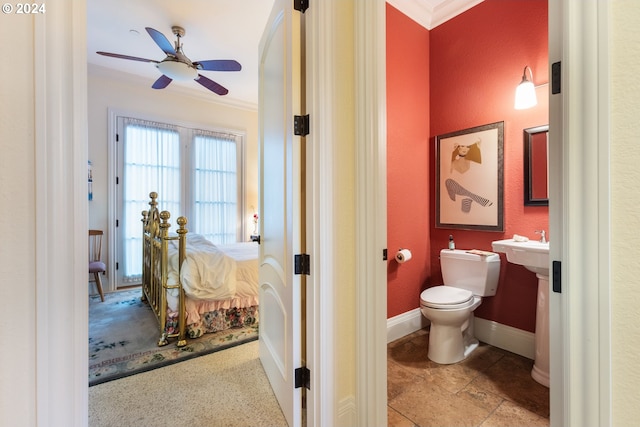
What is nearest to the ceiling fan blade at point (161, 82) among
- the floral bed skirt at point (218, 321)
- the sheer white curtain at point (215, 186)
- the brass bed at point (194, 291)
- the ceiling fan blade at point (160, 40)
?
the ceiling fan blade at point (160, 40)

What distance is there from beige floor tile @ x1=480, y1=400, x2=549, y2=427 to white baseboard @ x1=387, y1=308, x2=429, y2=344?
0.89 meters

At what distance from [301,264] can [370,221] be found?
386 millimetres

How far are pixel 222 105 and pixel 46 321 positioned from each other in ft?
14.6

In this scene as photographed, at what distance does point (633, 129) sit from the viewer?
1.97ft

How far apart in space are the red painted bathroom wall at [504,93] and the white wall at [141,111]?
3360 millimetres

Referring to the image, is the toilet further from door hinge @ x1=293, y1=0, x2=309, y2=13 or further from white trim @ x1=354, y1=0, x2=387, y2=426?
door hinge @ x1=293, y1=0, x2=309, y2=13

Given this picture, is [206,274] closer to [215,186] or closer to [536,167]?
[215,186]

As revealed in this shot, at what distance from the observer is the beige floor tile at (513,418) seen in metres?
1.43

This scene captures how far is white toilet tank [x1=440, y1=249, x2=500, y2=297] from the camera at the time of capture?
2113 millimetres

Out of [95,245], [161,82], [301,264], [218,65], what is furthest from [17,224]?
[95,245]

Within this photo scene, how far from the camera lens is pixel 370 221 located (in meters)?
1.29

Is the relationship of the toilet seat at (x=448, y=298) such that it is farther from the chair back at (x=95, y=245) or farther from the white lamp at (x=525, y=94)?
the chair back at (x=95, y=245)

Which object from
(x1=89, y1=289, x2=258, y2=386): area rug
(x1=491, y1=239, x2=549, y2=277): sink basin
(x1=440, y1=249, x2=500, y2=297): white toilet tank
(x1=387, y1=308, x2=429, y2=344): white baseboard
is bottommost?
(x1=89, y1=289, x2=258, y2=386): area rug

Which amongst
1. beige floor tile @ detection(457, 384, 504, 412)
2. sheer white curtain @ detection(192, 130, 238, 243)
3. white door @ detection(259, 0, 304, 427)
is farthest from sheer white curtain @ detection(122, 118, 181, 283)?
beige floor tile @ detection(457, 384, 504, 412)
